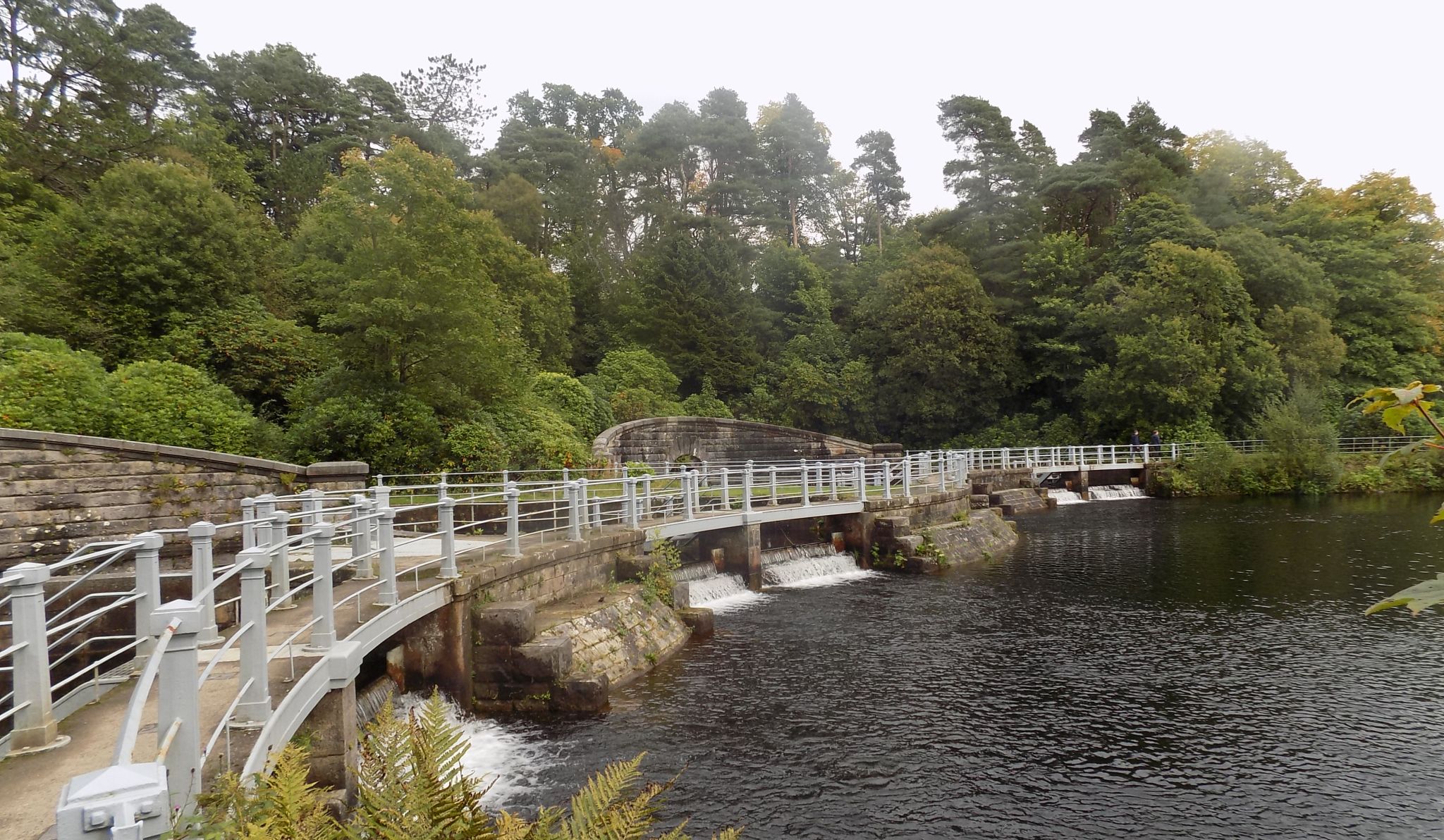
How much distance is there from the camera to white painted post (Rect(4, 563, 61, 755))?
407 cm

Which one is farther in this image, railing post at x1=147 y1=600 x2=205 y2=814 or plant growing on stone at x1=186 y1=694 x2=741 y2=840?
railing post at x1=147 y1=600 x2=205 y2=814

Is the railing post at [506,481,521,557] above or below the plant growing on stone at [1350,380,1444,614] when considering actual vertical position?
below

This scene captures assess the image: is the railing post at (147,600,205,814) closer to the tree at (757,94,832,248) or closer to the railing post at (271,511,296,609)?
the railing post at (271,511,296,609)

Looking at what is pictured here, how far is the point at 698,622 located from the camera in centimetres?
1223

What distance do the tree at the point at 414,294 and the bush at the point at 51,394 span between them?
558 centimetres

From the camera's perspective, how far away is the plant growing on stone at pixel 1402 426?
1.71 metres

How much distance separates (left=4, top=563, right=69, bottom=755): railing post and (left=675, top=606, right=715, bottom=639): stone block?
838cm

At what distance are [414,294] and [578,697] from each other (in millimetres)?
13106

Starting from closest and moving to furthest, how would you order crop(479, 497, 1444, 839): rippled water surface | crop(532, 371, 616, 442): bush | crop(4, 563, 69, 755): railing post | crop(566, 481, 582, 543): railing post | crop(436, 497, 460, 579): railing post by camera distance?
crop(4, 563, 69, 755): railing post, crop(479, 497, 1444, 839): rippled water surface, crop(436, 497, 460, 579): railing post, crop(566, 481, 582, 543): railing post, crop(532, 371, 616, 442): bush

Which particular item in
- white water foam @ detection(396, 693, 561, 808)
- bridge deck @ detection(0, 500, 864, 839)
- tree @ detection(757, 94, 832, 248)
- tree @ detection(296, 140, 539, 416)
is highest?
tree @ detection(757, 94, 832, 248)

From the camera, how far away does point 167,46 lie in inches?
1194

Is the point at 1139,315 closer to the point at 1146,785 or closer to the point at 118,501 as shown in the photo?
the point at 1146,785

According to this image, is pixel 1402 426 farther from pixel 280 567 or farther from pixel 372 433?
pixel 372 433

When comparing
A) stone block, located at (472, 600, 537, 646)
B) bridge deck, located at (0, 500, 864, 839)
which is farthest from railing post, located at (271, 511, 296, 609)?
Answer: stone block, located at (472, 600, 537, 646)
